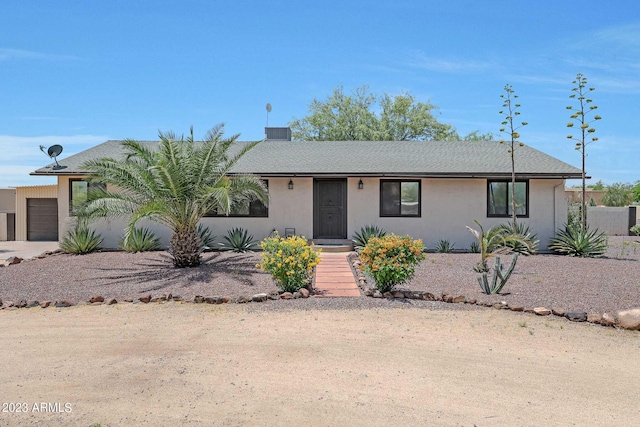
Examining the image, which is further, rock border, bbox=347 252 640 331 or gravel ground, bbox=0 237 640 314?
gravel ground, bbox=0 237 640 314

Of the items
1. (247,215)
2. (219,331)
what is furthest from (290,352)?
(247,215)

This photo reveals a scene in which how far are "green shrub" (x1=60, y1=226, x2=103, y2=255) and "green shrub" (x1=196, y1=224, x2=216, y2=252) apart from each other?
325cm

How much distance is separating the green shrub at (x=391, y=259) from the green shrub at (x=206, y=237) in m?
7.86

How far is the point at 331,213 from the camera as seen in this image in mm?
16812

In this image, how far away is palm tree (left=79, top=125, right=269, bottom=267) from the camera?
38.0ft

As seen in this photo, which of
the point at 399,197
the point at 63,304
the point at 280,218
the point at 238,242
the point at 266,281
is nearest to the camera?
the point at 63,304

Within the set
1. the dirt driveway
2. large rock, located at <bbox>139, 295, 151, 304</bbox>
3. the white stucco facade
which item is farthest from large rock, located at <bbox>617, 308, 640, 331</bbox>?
the white stucco facade

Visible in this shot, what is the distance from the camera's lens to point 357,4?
1452cm

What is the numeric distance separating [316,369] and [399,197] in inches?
469

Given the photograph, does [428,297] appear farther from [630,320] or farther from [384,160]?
[384,160]

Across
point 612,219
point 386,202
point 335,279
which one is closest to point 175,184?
point 335,279

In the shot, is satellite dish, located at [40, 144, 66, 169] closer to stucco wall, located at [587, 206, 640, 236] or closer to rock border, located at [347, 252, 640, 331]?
rock border, located at [347, 252, 640, 331]

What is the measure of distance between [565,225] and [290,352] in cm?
1359

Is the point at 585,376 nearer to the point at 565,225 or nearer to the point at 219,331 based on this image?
the point at 219,331
